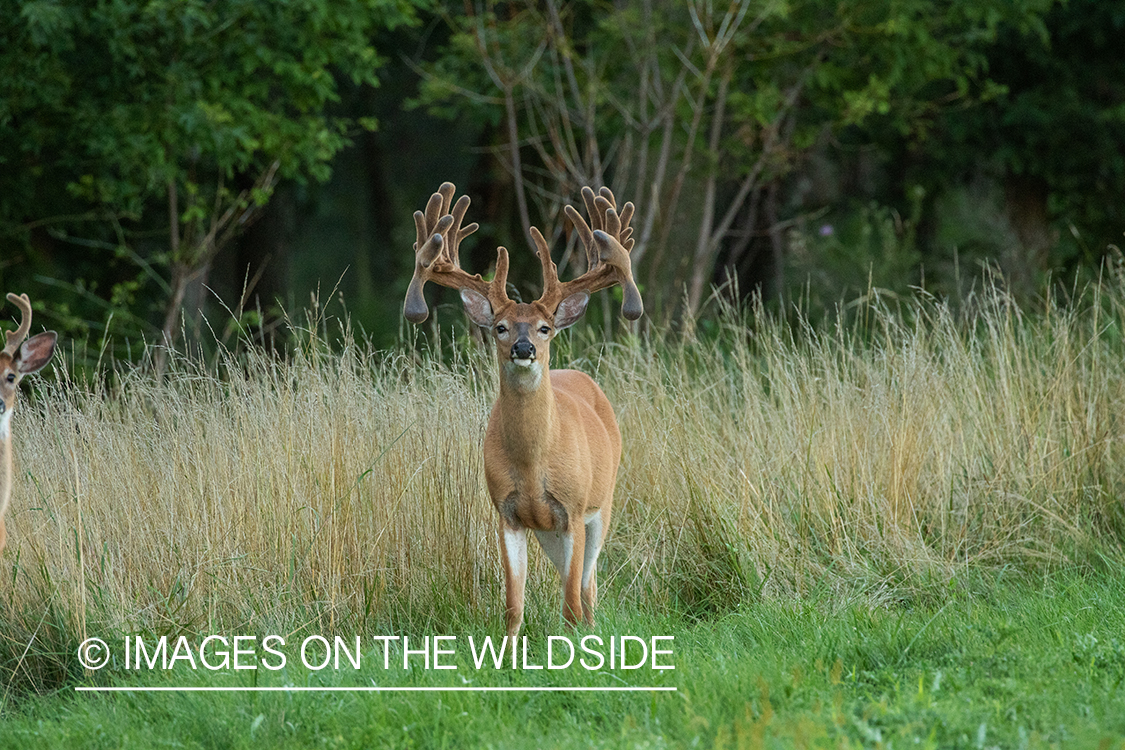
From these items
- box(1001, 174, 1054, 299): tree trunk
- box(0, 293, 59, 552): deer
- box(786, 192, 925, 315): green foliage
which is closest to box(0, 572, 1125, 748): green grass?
box(0, 293, 59, 552): deer

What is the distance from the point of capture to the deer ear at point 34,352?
4.72 m

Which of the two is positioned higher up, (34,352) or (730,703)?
(34,352)

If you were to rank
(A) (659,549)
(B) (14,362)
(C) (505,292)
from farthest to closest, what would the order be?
(A) (659,549), (C) (505,292), (B) (14,362)

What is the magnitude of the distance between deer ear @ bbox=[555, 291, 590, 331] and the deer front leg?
2.66ft

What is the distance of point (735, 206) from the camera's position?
1266 centimetres

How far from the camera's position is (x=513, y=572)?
5.20 metres

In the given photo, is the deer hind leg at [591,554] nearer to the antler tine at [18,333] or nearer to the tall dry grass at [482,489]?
the tall dry grass at [482,489]

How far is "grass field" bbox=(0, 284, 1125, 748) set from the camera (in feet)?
14.4

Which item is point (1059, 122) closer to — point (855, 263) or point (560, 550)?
point (855, 263)

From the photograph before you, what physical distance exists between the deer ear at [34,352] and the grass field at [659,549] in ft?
2.33

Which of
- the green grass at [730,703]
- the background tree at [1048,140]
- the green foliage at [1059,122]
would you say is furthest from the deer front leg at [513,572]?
the green foliage at [1059,122]

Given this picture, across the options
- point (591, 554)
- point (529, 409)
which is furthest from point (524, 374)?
point (591, 554)


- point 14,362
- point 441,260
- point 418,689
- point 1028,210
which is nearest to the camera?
point 418,689

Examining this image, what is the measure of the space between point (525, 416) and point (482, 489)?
1.10 meters
